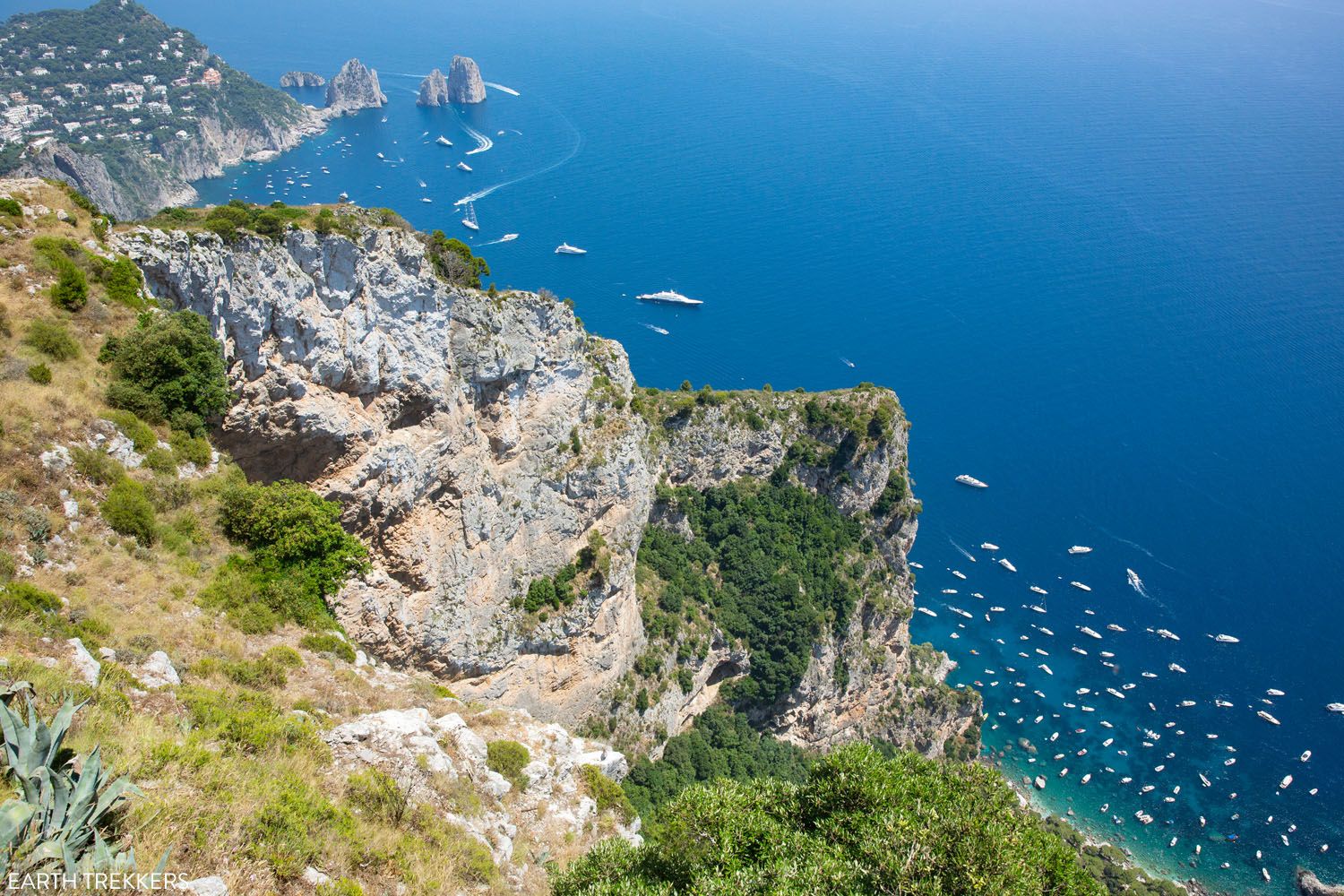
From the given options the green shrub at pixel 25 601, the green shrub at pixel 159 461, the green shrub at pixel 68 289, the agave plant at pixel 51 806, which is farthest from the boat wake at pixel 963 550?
the agave plant at pixel 51 806

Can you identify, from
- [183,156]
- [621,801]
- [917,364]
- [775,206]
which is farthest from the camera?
[183,156]

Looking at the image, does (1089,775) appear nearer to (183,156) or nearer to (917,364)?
(917,364)

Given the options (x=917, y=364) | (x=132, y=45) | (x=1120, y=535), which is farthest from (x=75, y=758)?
(x=132, y=45)

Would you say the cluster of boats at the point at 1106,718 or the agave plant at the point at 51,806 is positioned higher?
the agave plant at the point at 51,806

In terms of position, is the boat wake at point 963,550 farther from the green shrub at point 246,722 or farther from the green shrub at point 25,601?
the green shrub at point 25,601

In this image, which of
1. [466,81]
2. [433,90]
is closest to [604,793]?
[466,81]

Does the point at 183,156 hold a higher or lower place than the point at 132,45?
lower

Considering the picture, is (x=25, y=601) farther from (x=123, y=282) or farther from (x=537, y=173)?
(x=537, y=173)
